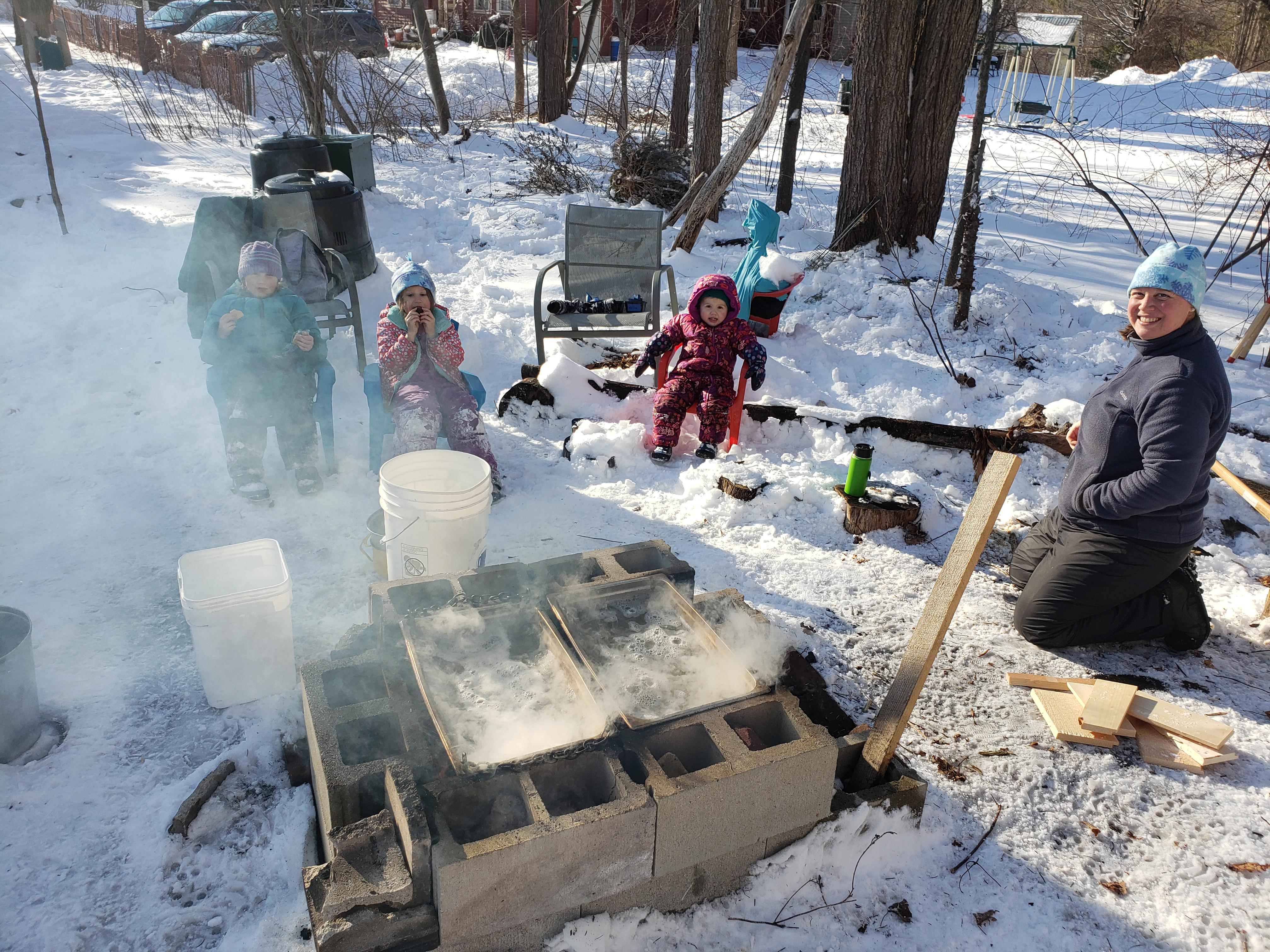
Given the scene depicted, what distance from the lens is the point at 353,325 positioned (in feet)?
18.0

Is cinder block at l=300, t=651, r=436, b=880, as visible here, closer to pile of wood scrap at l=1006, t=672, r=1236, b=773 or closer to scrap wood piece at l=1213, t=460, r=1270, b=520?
pile of wood scrap at l=1006, t=672, r=1236, b=773

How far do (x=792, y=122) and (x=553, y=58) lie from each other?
6.43 meters

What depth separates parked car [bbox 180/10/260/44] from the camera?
631 inches

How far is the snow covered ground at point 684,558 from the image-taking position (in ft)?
7.77

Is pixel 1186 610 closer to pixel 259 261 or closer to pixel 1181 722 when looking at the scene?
pixel 1181 722

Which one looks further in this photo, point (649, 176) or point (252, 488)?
point (649, 176)

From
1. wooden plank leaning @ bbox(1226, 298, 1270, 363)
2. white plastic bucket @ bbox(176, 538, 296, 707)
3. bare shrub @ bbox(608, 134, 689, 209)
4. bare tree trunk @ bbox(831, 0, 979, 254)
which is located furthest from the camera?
bare shrub @ bbox(608, 134, 689, 209)

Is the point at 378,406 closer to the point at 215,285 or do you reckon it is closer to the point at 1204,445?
the point at 215,285

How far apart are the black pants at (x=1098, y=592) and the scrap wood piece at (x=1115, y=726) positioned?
301mm

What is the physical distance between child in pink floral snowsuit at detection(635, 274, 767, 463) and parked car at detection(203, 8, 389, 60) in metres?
10.0

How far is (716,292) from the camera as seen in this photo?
4879 mm

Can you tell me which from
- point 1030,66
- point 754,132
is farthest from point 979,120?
point 1030,66

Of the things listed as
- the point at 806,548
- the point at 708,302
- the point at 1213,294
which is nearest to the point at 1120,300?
the point at 1213,294

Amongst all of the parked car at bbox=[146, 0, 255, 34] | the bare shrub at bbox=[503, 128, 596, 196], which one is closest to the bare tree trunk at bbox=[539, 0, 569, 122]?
the bare shrub at bbox=[503, 128, 596, 196]
